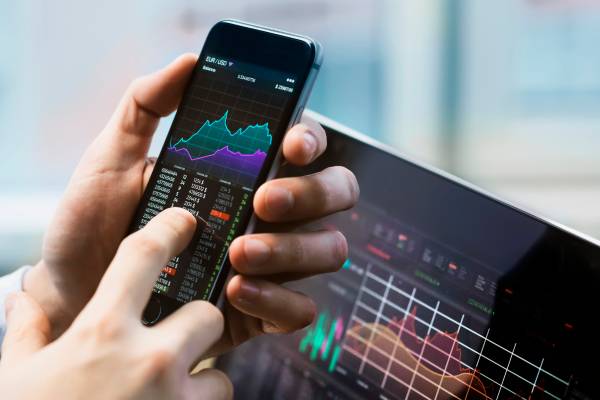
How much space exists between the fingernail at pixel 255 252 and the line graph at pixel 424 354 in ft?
0.42

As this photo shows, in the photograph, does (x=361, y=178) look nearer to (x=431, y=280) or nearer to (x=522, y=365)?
(x=431, y=280)

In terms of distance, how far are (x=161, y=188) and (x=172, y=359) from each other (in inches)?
9.4

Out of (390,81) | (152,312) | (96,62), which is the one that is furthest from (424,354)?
(96,62)

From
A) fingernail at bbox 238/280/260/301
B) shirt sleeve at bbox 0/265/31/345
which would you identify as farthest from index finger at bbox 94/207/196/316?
shirt sleeve at bbox 0/265/31/345

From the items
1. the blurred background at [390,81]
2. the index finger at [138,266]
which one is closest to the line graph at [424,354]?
the index finger at [138,266]

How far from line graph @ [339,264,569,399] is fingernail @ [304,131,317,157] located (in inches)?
5.6

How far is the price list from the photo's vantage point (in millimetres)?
587

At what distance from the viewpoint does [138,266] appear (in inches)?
17.8

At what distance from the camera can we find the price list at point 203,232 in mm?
587

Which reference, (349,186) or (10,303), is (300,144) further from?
(10,303)

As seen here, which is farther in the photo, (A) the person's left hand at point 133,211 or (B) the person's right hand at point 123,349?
(A) the person's left hand at point 133,211

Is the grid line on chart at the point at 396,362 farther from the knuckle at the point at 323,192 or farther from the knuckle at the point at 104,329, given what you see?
the knuckle at the point at 104,329

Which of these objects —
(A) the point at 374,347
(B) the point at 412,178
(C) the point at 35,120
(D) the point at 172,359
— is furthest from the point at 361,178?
(C) the point at 35,120

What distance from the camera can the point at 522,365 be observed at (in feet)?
1.77
